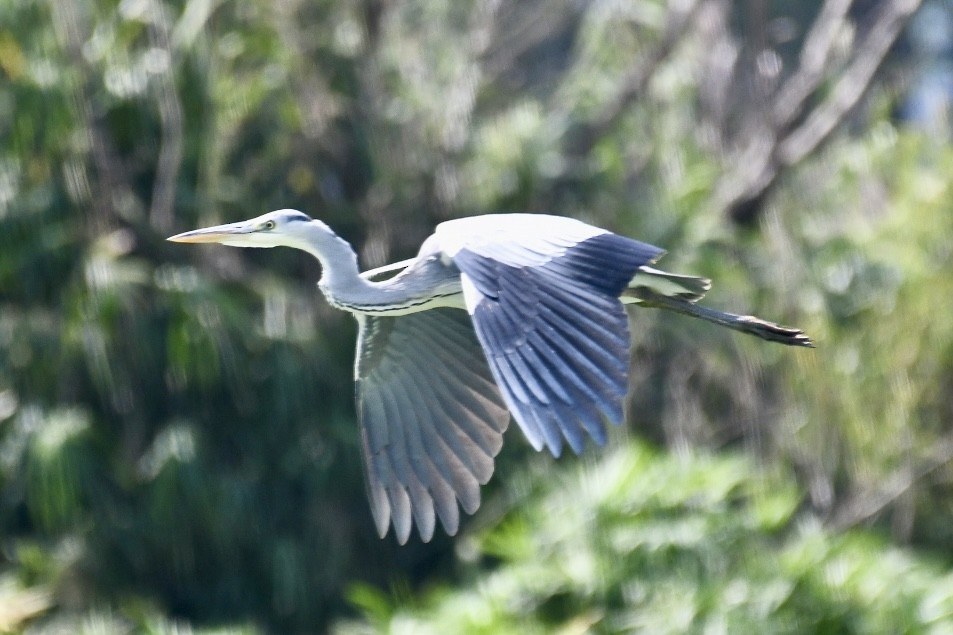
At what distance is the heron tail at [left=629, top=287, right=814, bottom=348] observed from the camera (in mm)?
A: 4930

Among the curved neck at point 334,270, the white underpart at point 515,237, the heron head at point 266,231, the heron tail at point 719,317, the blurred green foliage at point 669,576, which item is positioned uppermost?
the white underpart at point 515,237

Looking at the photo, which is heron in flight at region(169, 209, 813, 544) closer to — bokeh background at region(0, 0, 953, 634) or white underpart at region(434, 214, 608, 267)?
white underpart at region(434, 214, 608, 267)

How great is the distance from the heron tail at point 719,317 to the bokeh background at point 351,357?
2516 millimetres

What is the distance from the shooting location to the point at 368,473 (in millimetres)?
4840

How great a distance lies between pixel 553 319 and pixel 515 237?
553mm

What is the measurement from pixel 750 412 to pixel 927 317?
1.11 meters

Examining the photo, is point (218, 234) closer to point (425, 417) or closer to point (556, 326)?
point (425, 417)

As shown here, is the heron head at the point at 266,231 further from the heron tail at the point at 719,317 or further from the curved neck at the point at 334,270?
the heron tail at the point at 719,317

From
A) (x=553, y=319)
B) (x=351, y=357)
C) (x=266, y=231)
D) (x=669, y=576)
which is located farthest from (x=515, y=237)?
(x=351, y=357)

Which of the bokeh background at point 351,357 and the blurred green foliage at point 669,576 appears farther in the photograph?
the bokeh background at point 351,357

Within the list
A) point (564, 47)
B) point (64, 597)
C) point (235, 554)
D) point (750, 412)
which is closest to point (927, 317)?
point (750, 412)

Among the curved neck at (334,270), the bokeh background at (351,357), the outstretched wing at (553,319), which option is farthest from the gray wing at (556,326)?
the bokeh background at (351,357)

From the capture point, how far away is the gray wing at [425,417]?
4793 millimetres

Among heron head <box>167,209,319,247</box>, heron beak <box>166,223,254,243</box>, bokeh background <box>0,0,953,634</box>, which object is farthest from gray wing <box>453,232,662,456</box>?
bokeh background <box>0,0,953,634</box>
